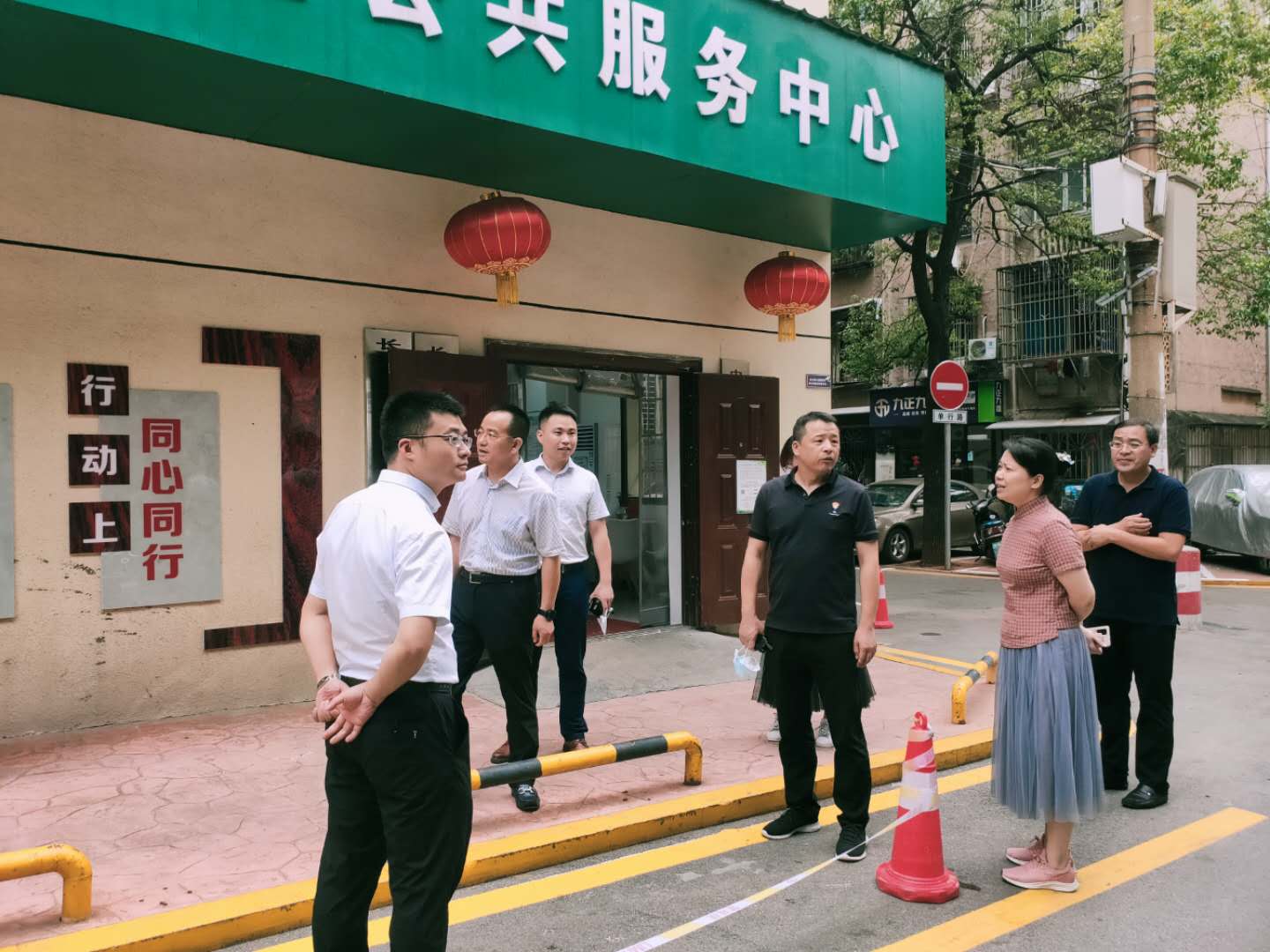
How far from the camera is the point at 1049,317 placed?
20.8m

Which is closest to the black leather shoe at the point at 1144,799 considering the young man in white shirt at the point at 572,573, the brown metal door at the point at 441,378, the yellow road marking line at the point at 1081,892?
the yellow road marking line at the point at 1081,892

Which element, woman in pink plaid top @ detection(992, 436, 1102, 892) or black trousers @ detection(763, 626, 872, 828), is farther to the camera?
black trousers @ detection(763, 626, 872, 828)

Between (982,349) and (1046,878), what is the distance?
19138 mm

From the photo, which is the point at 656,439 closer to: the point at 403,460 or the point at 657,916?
the point at 657,916

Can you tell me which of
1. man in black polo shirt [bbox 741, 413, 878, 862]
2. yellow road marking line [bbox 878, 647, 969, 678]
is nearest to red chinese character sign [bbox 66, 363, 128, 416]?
man in black polo shirt [bbox 741, 413, 878, 862]

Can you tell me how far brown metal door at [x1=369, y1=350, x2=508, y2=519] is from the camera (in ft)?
21.6

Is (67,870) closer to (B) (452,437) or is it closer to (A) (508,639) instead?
(A) (508,639)

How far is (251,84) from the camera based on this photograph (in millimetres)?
5160

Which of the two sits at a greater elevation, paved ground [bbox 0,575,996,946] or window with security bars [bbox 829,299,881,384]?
window with security bars [bbox 829,299,881,384]

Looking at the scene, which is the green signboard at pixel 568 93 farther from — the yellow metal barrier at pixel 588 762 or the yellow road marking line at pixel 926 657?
the yellow road marking line at pixel 926 657

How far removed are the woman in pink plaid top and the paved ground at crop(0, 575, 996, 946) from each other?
1.54 metres

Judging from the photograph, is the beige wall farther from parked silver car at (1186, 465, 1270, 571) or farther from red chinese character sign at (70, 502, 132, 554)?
parked silver car at (1186, 465, 1270, 571)

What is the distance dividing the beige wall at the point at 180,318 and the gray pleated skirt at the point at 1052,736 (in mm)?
4511

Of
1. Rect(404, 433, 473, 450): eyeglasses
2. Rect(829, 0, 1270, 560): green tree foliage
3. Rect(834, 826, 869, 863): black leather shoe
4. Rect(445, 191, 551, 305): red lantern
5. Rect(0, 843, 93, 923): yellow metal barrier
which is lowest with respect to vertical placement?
Rect(834, 826, 869, 863): black leather shoe
